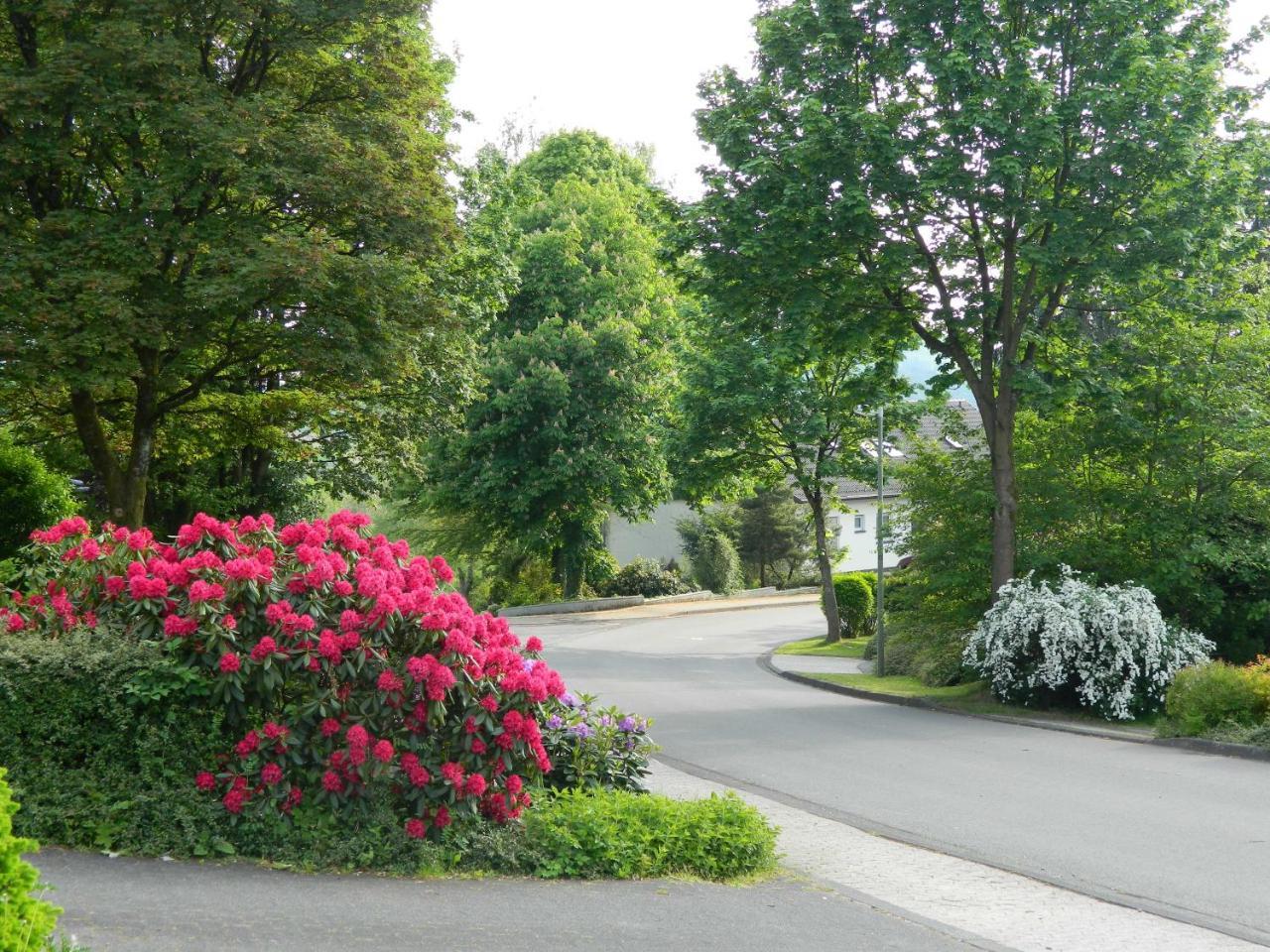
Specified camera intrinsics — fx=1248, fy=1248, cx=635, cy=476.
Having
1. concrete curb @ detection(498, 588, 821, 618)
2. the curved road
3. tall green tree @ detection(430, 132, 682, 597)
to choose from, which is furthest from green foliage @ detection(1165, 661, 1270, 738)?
concrete curb @ detection(498, 588, 821, 618)

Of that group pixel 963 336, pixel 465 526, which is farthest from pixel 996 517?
pixel 465 526

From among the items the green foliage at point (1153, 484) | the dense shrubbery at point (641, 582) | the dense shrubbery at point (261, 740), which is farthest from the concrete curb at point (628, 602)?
the dense shrubbery at point (261, 740)

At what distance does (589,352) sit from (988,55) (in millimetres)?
22459

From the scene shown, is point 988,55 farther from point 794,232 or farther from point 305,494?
point 305,494

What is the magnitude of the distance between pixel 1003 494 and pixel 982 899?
12735 millimetres

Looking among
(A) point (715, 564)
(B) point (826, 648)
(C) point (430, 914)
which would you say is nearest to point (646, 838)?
(C) point (430, 914)

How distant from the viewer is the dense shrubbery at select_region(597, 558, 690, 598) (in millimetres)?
47938

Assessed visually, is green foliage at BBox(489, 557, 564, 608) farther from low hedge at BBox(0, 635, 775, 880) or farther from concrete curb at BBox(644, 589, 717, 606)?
low hedge at BBox(0, 635, 775, 880)

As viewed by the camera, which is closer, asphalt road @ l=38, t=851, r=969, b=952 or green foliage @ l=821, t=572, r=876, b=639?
asphalt road @ l=38, t=851, r=969, b=952

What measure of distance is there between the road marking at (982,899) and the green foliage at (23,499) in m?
11.9

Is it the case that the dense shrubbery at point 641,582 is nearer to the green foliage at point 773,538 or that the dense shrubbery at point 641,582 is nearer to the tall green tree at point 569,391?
the tall green tree at point 569,391

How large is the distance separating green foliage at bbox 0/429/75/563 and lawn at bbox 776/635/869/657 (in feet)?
57.4

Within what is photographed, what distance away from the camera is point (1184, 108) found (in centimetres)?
1758

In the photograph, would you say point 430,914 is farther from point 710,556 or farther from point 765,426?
point 710,556
